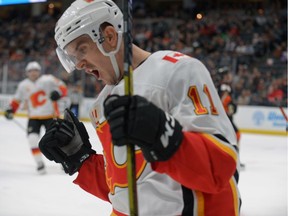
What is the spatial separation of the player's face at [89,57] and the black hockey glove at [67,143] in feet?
0.82

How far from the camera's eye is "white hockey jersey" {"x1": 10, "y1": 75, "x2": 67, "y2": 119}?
5754mm

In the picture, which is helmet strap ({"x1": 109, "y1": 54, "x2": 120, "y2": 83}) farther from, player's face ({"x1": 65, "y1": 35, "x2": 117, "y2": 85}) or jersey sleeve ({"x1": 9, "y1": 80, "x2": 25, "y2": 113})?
jersey sleeve ({"x1": 9, "y1": 80, "x2": 25, "y2": 113})

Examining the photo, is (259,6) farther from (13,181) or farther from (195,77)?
(195,77)

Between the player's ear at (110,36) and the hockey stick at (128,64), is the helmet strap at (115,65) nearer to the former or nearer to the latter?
the player's ear at (110,36)

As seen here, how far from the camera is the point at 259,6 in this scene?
1396cm

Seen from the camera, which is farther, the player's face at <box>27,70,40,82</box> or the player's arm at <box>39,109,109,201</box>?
the player's face at <box>27,70,40,82</box>

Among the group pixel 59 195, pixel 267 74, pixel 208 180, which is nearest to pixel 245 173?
pixel 59 195

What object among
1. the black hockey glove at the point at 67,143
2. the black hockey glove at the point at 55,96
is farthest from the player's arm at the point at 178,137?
the black hockey glove at the point at 55,96

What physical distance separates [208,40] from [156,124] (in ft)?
40.9

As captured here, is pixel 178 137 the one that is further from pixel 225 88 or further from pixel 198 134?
pixel 225 88

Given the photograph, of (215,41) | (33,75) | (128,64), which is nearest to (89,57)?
(128,64)

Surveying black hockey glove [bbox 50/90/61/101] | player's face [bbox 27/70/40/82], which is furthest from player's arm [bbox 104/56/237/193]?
player's face [bbox 27/70/40/82]

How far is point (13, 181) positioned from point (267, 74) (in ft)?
21.4

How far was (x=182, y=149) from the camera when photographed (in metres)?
0.98
